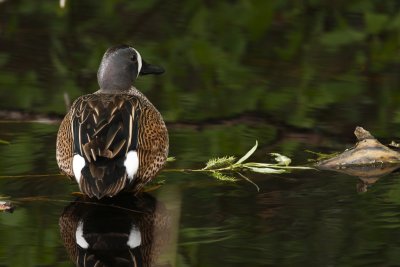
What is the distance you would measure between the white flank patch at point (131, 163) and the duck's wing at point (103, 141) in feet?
0.05

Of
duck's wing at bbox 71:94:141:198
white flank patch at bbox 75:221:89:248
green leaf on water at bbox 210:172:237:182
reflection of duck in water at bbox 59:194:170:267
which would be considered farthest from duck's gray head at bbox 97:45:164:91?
white flank patch at bbox 75:221:89:248

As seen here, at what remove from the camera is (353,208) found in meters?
7.07

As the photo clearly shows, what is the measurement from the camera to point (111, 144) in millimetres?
6883

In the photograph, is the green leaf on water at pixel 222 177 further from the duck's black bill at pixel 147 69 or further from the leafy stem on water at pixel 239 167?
the duck's black bill at pixel 147 69

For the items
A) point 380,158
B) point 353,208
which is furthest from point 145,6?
point 353,208

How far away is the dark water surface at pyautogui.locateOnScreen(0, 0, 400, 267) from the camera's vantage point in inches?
255

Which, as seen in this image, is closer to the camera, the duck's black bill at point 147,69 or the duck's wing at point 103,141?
the duck's wing at point 103,141

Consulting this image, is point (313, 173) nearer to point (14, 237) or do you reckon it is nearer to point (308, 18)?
point (14, 237)

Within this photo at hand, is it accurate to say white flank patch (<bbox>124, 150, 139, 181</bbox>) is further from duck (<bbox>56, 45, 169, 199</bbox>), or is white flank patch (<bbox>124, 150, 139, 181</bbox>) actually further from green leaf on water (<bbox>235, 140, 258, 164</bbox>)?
green leaf on water (<bbox>235, 140, 258, 164</bbox>)

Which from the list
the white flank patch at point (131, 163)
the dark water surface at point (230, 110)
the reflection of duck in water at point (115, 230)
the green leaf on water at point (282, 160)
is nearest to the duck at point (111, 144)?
the white flank patch at point (131, 163)

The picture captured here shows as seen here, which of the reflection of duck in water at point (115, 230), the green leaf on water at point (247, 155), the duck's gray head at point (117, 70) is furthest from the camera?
the duck's gray head at point (117, 70)

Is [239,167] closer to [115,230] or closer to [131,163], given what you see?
[131,163]

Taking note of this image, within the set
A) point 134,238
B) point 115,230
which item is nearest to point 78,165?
point 115,230

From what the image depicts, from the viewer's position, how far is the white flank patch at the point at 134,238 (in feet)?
20.9
